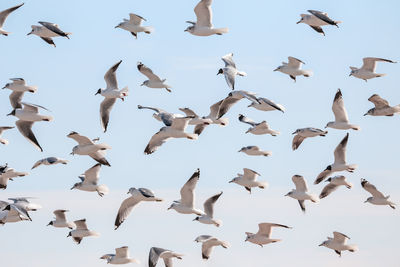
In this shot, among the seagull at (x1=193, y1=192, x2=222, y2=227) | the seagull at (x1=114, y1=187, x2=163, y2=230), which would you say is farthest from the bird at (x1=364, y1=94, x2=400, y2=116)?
the seagull at (x1=114, y1=187, x2=163, y2=230)

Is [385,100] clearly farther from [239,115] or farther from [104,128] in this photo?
[104,128]

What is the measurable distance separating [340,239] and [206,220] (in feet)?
12.9

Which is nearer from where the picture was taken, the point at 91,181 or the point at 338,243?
the point at 91,181

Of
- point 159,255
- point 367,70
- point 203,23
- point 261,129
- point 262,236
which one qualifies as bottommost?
point 262,236

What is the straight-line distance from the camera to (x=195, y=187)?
3275 cm

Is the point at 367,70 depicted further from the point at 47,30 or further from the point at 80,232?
the point at 80,232

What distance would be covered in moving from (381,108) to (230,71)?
4316 mm

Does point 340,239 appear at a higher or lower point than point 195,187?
lower

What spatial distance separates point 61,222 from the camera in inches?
1389

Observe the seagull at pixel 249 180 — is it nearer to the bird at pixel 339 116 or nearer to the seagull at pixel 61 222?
the bird at pixel 339 116

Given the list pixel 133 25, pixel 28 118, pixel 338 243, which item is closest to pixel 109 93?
pixel 133 25

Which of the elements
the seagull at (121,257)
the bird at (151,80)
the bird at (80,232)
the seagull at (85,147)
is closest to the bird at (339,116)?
the bird at (151,80)

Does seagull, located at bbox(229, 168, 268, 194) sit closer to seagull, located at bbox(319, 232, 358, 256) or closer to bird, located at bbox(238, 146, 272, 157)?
bird, located at bbox(238, 146, 272, 157)

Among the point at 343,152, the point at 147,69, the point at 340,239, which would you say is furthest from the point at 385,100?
the point at 147,69
